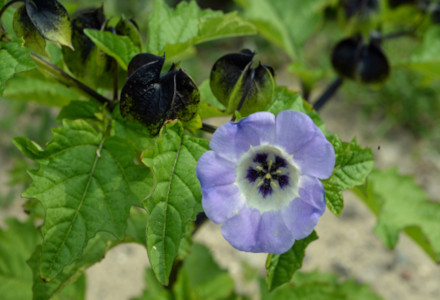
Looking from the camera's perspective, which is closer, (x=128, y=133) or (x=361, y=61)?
(x=128, y=133)

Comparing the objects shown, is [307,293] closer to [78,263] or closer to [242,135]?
[78,263]

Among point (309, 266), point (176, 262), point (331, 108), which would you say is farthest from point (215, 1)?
point (176, 262)

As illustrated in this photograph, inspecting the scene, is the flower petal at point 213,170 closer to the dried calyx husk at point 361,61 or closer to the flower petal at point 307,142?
the flower petal at point 307,142

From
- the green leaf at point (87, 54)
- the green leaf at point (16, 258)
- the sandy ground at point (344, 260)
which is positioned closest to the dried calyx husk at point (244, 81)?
the green leaf at point (87, 54)

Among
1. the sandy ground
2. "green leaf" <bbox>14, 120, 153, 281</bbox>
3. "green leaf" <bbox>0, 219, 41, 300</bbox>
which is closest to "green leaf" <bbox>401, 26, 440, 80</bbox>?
"green leaf" <bbox>14, 120, 153, 281</bbox>

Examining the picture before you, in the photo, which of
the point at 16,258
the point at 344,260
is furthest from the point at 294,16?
the point at 344,260
